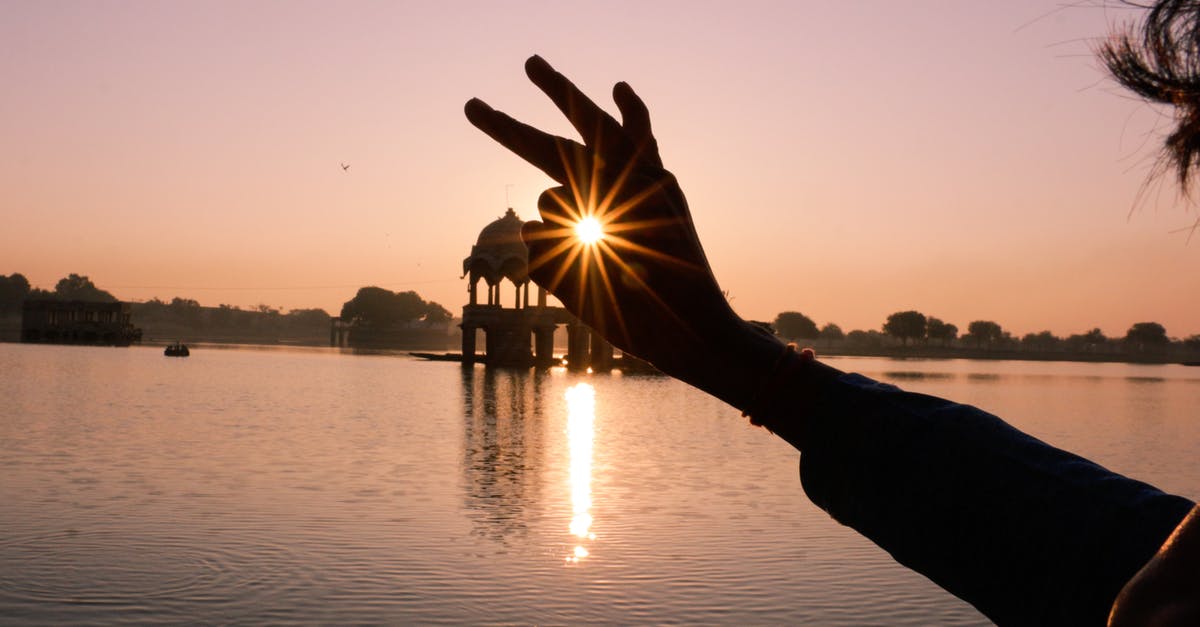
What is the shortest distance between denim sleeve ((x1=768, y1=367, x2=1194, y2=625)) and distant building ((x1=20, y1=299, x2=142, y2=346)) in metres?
126

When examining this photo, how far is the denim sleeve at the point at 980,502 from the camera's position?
92cm

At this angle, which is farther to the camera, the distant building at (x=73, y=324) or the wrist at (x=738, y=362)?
the distant building at (x=73, y=324)

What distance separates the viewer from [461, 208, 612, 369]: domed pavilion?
69.1 meters

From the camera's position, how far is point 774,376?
114 centimetres

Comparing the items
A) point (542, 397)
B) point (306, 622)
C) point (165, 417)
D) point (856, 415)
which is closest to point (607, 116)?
point (856, 415)

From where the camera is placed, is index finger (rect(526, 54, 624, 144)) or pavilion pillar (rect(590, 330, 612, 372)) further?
pavilion pillar (rect(590, 330, 612, 372))

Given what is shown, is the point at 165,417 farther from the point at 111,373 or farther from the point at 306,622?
the point at 111,373

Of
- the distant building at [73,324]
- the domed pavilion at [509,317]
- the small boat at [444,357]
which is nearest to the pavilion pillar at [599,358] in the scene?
the domed pavilion at [509,317]

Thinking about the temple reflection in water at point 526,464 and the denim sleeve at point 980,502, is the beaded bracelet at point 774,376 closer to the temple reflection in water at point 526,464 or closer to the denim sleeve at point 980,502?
the denim sleeve at point 980,502

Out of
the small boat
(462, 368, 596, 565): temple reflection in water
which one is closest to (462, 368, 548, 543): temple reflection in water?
(462, 368, 596, 565): temple reflection in water

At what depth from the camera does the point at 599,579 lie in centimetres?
1159

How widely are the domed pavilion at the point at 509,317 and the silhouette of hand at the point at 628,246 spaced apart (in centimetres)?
6609

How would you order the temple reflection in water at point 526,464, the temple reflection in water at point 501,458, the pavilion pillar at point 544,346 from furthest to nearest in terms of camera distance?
the pavilion pillar at point 544,346 → the temple reflection in water at point 501,458 → the temple reflection in water at point 526,464

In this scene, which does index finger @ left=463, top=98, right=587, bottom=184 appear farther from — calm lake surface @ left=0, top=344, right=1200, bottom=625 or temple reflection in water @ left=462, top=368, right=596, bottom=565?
temple reflection in water @ left=462, top=368, right=596, bottom=565
